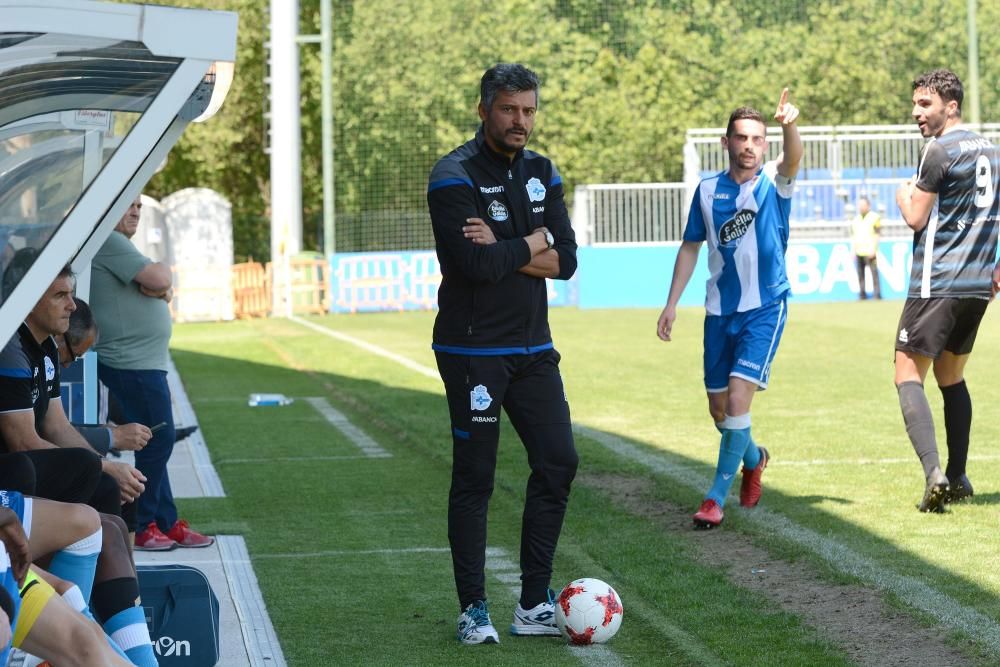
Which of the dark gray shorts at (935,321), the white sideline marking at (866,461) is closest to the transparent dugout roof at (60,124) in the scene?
the dark gray shorts at (935,321)

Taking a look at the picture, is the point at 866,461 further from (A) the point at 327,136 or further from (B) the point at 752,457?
(A) the point at 327,136

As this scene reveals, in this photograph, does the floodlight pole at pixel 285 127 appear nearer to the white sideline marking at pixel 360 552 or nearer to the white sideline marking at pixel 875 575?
the white sideline marking at pixel 875 575

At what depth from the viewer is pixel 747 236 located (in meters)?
7.83

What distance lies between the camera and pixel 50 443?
555 cm

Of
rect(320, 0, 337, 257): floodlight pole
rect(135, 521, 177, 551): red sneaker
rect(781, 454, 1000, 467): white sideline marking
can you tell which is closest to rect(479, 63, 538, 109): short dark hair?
rect(135, 521, 177, 551): red sneaker

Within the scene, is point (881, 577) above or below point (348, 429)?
above

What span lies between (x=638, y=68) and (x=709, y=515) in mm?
41122

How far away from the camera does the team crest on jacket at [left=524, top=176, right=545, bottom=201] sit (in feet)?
19.4

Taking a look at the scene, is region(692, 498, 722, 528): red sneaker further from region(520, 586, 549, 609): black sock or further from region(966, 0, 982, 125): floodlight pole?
region(966, 0, 982, 125): floodlight pole

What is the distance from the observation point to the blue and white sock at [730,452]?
311 inches

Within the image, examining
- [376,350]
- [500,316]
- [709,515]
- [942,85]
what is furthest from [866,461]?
[376,350]

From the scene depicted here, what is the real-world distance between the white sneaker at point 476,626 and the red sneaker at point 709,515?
2210mm

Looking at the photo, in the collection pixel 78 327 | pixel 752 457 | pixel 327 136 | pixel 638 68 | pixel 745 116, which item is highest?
pixel 638 68

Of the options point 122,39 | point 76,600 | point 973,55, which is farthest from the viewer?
point 973,55
